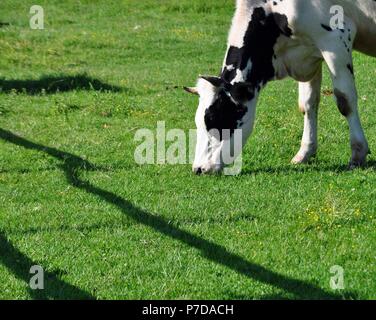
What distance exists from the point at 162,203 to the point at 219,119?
4.75 ft

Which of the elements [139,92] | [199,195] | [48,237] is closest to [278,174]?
[199,195]

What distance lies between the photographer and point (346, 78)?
10.1 m

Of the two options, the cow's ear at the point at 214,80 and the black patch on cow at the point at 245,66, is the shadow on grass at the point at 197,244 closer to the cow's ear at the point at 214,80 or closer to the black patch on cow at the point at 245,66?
the black patch on cow at the point at 245,66

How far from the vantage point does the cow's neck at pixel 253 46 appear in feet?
33.2

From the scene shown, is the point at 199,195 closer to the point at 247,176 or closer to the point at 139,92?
the point at 247,176

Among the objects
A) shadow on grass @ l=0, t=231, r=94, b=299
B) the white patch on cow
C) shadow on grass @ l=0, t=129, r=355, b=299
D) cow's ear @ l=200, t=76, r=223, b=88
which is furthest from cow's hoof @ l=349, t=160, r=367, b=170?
shadow on grass @ l=0, t=231, r=94, b=299

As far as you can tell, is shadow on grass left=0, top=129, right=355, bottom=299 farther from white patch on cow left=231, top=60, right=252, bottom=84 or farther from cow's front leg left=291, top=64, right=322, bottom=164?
cow's front leg left=291, top=64, right=322, bottom=164

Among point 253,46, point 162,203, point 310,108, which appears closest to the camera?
point 162,203

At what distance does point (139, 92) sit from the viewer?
1520cm

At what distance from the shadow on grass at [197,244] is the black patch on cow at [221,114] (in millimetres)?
1426

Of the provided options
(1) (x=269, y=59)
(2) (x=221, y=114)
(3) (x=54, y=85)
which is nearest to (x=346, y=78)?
(1) (x=269, y=59)

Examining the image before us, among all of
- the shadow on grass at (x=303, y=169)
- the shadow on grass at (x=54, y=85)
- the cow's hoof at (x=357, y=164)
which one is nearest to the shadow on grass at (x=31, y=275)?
the shadow on grass at (x=303, y=169)

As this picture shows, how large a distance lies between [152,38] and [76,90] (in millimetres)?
6300

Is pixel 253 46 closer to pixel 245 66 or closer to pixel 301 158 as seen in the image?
pixel 245 66
